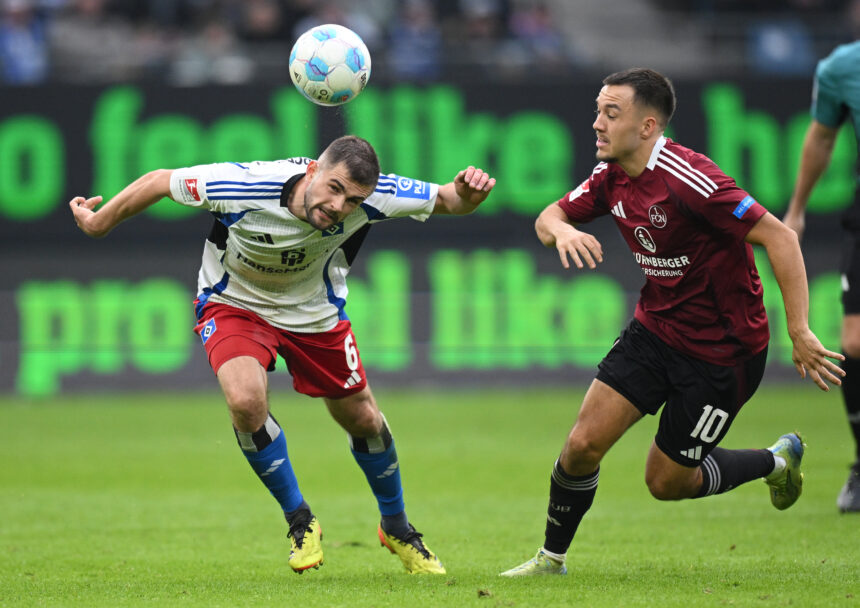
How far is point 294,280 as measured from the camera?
619 cm

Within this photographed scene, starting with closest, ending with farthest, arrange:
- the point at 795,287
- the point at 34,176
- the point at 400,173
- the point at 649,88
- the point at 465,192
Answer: the point at 795,287
the point at 649,88
the point at 465,192
the point at 400,173
the point at 34,176

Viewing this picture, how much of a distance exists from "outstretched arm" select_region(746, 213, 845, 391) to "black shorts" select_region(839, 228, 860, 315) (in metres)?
2.50

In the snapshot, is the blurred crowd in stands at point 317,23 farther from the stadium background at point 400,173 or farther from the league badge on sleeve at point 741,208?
the league badge on sleeve at point 741,208

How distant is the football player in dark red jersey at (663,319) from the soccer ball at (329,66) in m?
1.26

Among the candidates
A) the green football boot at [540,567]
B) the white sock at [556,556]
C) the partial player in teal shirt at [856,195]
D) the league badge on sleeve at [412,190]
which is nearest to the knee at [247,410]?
the league badge on sleeve at [412,190]

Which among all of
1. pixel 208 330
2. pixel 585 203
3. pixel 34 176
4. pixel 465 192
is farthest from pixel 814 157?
pixel 34 176

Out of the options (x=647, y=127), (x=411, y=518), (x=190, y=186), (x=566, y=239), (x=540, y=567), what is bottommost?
(x=411, y=518)

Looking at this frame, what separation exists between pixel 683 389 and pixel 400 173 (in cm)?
1022

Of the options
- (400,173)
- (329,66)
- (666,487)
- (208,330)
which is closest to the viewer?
(666,487)

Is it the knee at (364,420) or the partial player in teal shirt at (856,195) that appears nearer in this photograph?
the knee at (364,420)

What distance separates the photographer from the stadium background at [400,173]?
602 inches

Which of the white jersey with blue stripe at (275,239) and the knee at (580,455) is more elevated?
the white jersey with blue stripe at (275,239)

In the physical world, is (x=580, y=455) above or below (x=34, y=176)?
above

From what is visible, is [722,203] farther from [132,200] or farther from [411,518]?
[411,518]
